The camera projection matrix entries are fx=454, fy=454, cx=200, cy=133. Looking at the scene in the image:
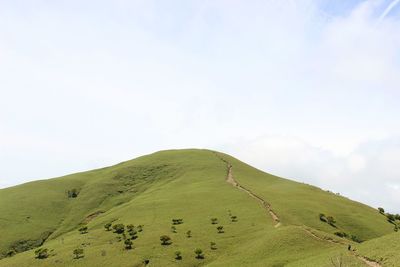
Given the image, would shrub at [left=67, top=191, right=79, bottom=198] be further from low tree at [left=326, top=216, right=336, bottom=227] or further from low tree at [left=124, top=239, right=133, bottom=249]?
low tree at [left=326, top=216, right=336, bottom=227]

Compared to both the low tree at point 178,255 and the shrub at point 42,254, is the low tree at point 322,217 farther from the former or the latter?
the shrub at point 42,254

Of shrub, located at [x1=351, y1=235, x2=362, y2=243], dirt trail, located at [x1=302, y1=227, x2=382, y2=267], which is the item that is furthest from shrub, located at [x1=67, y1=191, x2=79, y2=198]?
dirt trail, located at [x1=302, y1=227, x2=382, y2=267]

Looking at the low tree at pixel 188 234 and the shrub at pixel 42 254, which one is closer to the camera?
the shrub at pixel 42 254

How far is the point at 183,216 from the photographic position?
310 ft

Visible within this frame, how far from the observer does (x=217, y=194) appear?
110 metres

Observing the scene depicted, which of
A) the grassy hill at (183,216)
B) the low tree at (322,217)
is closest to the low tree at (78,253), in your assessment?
the grassy hill at (183,216)

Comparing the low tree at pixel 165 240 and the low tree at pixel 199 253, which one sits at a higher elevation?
the low tree at pixel 165 240

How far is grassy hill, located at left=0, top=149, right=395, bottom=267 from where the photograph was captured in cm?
7044

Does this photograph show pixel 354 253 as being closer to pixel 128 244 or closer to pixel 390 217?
pixel 128 244

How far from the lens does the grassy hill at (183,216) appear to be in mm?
70438

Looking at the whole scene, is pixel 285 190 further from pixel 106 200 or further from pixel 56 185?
pixel 56 185

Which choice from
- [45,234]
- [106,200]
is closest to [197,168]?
[106,200]

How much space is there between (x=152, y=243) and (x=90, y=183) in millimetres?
76044

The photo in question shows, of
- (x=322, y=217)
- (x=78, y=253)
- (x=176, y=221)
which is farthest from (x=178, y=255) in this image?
(x=322, y=217)
